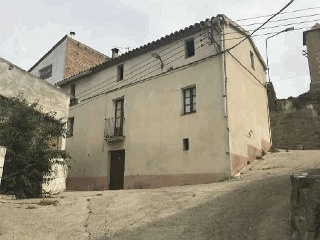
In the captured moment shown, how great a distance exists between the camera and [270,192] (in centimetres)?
788

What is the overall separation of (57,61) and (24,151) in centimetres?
1595

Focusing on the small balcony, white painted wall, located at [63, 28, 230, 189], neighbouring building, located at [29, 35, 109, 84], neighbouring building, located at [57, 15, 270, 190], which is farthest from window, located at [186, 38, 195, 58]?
neighbouring building, located at [29, 35, 109, 84]

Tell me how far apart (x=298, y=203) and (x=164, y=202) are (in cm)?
434

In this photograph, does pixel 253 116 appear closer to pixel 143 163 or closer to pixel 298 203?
pixel 143 163

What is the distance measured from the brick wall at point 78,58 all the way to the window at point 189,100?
37.8 feet

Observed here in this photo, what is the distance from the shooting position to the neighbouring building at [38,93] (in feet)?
40.7

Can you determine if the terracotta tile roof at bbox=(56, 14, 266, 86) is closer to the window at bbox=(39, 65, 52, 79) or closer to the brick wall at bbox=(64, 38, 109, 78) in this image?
the brick wall at bbox=(64, 38, 109, 78)

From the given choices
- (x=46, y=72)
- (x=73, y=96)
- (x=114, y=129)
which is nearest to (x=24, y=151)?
(x=114, y=129)

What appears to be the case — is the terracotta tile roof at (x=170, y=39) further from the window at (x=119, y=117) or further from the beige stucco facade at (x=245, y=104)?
the window at (x=119, y=117)

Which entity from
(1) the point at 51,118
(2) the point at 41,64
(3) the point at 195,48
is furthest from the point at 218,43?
(2) the point at 41,64

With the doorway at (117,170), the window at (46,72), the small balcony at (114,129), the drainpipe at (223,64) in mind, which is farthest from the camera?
the window at (46,72)

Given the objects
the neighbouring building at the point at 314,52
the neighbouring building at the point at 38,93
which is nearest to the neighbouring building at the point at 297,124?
the neighbouring building at the point at 314,52

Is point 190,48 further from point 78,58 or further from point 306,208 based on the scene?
point 78,58

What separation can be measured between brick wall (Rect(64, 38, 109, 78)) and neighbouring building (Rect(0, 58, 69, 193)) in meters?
10.1
